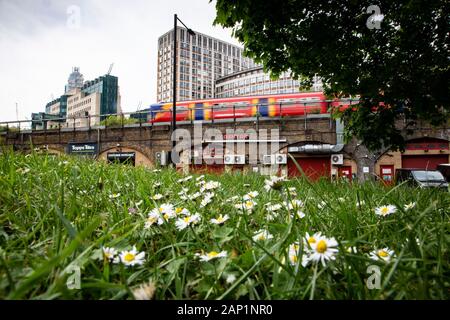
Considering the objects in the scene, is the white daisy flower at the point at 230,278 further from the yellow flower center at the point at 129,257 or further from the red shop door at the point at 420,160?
the red shop door at the point at 420,160

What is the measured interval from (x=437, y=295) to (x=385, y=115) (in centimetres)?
489

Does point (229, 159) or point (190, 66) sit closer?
point (229, 159)

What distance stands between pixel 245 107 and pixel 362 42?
15.2 metres

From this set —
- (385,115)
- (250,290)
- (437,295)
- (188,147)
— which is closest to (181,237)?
(250,290)

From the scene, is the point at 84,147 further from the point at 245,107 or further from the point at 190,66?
the point at 190,66

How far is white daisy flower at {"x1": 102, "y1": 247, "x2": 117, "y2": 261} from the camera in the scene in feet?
2.78

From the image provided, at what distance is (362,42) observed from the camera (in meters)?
4.20

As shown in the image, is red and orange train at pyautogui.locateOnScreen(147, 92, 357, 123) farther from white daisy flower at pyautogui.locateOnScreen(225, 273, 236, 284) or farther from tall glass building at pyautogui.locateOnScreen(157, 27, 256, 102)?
tall glass building at pyautogui.locateOnScreen(157, 27, 256, 102)

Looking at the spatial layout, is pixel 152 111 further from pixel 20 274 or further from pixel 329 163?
pixel 20 274

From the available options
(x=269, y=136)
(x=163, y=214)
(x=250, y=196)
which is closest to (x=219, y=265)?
(x=163, y=214)

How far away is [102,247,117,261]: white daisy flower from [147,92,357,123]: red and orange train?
1809 cm

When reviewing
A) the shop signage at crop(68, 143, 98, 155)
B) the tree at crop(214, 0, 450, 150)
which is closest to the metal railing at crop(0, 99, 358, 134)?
the shop signage at crop(68, 143, 98, 155)

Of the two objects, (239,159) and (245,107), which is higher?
(245,107)

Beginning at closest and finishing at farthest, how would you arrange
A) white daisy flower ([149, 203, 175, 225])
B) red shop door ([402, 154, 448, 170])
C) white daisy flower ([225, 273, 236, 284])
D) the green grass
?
the green grass
white daisy flower ([225, 273, 236, 284])
white daisy flower ([149, 203, 175, 225])
red shop door ([402, 154, 448, 170])
